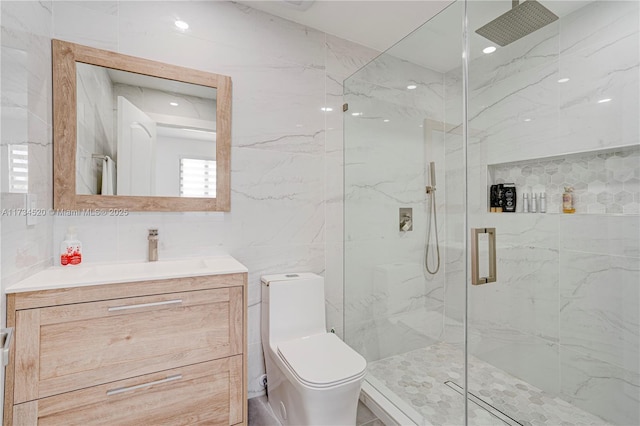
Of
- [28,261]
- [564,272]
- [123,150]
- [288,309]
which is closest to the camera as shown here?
[28,261]

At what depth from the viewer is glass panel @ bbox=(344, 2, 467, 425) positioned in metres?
1.57

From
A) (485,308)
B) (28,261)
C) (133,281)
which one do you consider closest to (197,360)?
(133,281)

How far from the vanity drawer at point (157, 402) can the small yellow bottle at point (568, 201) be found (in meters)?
1.61

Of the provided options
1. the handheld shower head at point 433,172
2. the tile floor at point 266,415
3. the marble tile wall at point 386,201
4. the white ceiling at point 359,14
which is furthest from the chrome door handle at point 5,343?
the white ceiling at point 359,14

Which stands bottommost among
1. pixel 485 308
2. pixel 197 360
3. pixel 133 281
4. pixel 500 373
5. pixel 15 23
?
pixel 500 373

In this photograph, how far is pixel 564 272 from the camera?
52.9 inches

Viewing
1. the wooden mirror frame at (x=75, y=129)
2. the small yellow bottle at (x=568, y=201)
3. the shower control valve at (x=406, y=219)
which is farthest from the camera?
the shower control valve at (x=406, y=219)

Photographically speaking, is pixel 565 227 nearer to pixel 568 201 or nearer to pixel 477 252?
pixel 568 201

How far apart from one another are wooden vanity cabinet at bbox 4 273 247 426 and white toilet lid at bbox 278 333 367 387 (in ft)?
0.87

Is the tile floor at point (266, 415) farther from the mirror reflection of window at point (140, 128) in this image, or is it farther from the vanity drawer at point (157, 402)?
the mirror reflection of window at point (140, 128)

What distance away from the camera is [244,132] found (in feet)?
6.14

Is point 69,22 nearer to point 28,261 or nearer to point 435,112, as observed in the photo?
point 28,261

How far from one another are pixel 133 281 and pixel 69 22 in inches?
51.2

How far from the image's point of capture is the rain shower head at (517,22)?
1.32m
